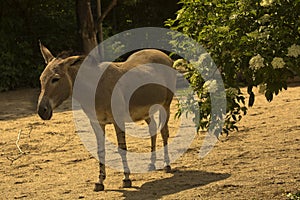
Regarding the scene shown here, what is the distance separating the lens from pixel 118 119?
26.1 feet

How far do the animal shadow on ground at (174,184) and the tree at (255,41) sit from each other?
6.58ft

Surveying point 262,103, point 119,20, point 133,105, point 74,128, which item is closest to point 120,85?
point 133,105

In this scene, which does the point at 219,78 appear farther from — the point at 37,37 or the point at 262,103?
the point at 37,37

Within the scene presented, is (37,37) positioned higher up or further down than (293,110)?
higher up

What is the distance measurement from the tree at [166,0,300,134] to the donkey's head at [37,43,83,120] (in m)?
2.15

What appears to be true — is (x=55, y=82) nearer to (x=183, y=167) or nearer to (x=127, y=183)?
(x=127, y=183)

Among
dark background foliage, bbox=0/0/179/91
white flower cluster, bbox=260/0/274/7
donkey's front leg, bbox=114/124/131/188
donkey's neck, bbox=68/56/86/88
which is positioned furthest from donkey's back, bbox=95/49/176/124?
dark background foliage, bbox=0/0/179/91

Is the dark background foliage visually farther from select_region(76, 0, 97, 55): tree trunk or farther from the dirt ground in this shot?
the dirt ground

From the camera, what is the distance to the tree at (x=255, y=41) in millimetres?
5363

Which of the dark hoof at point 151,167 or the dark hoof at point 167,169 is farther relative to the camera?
the dark hoof at point 151,167

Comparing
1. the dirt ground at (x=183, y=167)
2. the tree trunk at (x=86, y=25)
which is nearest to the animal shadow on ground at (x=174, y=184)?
the dirt ground at (x=183, y=167)

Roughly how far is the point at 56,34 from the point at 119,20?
3339mm

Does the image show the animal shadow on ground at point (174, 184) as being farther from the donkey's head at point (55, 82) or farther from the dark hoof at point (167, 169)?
the donkey's head at point (55, 82)

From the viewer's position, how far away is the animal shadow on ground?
7.52 meters
